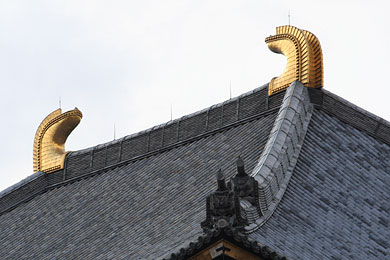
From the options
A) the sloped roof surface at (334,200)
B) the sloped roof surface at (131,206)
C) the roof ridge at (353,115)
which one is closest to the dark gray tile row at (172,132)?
the sloped roof surface at (131,206)

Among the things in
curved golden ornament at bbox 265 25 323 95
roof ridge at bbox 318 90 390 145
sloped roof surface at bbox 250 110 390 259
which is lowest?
sloped roof surface at bbox 250 110 390 259

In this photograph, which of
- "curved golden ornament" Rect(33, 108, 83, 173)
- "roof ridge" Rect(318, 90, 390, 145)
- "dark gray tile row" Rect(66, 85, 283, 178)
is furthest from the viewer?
"curved golden ornament" Rect(33, 108, 83, 173)

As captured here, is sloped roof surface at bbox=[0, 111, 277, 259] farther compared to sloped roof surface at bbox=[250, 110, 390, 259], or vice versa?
sloped roof surface at bbox=[0, 111, 277, 259]

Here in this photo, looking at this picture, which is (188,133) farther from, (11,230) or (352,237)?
(352,237)

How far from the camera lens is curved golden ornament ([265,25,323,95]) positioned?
41.0 meters

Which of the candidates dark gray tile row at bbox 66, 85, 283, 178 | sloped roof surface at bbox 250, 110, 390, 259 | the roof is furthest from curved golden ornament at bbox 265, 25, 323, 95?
sloped roof surface at bbox 250, 110, 390, 259

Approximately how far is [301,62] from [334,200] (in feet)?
16.5

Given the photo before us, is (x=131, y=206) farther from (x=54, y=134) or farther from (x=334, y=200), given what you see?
(x=54, y=134)

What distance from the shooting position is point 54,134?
46.5 m

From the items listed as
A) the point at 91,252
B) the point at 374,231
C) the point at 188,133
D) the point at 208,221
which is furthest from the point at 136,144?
the point at 208,221

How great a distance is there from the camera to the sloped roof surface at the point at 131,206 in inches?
1471

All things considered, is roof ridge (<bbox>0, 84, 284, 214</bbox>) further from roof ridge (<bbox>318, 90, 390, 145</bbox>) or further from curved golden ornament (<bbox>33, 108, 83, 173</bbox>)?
roof ridge (<bbox>318, 90, 390, 145</bbox>)

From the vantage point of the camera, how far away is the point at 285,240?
33.3 metres

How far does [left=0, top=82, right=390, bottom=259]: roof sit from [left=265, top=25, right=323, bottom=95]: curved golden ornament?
257 millimetres
